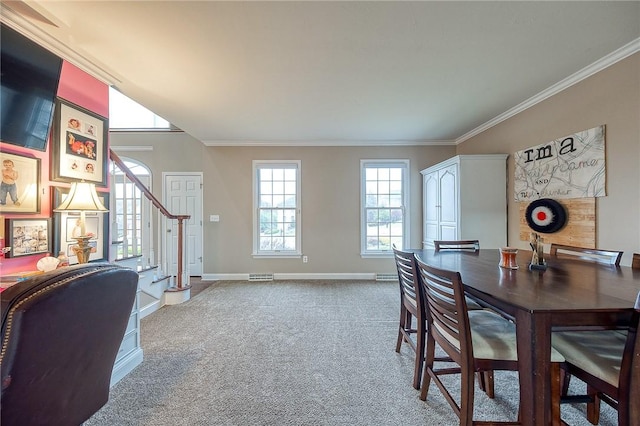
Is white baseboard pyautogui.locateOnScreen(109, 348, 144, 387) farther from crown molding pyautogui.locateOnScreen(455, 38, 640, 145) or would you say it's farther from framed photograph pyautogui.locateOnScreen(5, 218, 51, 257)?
crown molding pyautogui.locateOnScreen(455, 38, 640, 145)

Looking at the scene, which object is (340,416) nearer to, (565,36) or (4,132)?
(4,132)

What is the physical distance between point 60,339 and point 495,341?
69.6 inches

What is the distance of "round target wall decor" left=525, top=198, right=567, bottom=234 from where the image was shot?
8.23 feet

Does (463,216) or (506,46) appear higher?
(506,46)

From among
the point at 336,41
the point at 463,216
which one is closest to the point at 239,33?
the point at 336,41

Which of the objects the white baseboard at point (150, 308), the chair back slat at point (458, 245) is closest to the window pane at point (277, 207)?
the white baseboard at point (150, 308)

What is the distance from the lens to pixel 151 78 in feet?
7.55

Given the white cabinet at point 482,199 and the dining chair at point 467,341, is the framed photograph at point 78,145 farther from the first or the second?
the white cabinet at point 482,199

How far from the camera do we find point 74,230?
1.80 meters

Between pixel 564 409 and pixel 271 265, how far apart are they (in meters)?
3.76

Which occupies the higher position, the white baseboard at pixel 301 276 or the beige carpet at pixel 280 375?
the white baseboard at pixel 301 276

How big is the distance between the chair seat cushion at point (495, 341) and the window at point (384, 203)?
307 centimetres

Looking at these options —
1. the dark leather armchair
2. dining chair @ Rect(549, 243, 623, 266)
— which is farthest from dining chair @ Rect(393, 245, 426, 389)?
the dark leather armchair

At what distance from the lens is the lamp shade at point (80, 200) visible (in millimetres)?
1601
